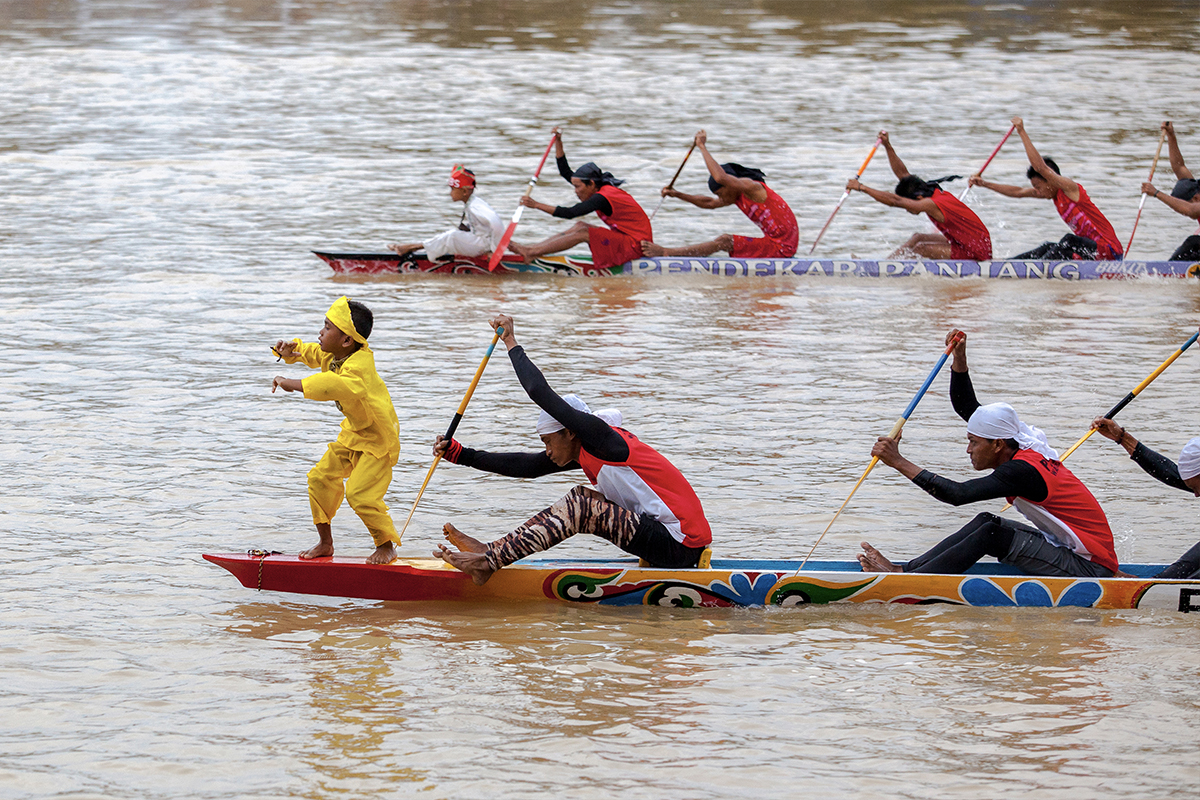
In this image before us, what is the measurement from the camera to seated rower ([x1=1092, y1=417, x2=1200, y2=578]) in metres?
7.15

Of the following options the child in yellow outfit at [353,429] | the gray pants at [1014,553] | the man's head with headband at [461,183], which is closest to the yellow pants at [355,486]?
the child in yellow outfit at [353,429]

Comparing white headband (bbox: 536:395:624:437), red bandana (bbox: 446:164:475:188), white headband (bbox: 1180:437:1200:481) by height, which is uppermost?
red bandana (bbox: 446:164:475:188)

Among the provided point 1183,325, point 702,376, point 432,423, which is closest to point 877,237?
point 1183,325

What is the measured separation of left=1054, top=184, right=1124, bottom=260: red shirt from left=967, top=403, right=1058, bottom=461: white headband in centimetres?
820

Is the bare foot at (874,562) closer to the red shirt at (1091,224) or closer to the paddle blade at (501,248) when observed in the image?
the paddle blade at (501,248)

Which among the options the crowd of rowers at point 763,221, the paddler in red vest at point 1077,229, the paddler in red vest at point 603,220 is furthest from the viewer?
the paddler in red vest at point 603,220

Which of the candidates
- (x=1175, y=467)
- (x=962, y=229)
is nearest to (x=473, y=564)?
(x=1175, y=467)

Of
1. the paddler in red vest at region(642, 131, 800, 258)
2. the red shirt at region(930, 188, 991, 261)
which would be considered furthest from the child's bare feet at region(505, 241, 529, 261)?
the red shirt at region(930, 188, 991, 261)

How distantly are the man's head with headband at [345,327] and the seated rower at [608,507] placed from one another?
68cm

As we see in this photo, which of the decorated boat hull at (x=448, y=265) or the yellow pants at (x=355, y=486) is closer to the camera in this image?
the yellow pants at (x=355, y=486)

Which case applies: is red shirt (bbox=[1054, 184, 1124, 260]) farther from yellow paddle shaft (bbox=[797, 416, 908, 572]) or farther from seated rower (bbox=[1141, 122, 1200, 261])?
yellow paddle shaft (bbox=[797, 416, 908, 572])

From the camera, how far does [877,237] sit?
17141 mm

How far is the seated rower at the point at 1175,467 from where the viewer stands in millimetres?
7148

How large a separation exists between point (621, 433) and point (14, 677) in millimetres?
3033
